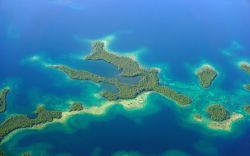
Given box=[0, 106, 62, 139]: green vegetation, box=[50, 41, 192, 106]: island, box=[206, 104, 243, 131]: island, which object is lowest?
box=[0, 106, 62, 139]: green vegetation

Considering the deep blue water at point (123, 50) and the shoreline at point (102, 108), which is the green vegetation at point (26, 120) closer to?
the shoreline at point (102, 108)

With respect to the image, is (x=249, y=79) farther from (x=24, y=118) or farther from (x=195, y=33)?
(x=24, y=118)

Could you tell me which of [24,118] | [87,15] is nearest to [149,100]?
[24,118]

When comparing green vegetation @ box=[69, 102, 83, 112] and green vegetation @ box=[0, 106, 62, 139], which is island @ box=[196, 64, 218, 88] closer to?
green vegetation @ box=[69, 102, 83, 112]

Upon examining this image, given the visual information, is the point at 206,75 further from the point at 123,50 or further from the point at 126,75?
the point at 123,50

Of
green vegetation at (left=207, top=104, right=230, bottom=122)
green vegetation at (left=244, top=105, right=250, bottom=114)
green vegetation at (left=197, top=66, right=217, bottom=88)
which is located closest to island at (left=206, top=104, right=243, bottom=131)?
green vegetation at (left=207, top=104, right=230, bottom=122)

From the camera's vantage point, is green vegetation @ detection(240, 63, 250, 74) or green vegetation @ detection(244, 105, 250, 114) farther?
green vegetation @ detection(240, 63, 250, 74)
